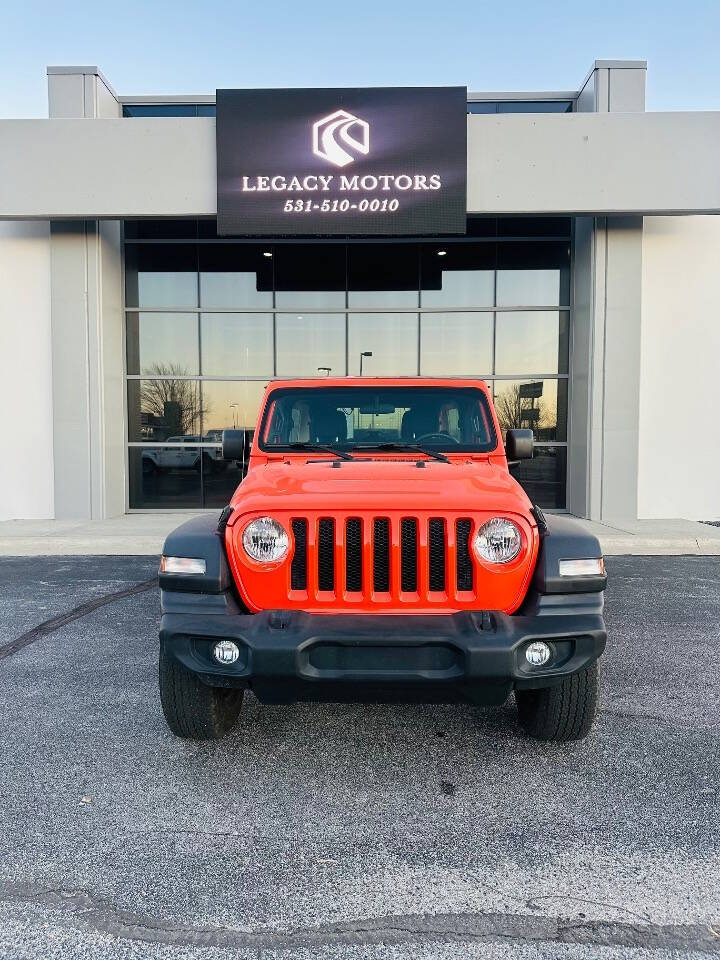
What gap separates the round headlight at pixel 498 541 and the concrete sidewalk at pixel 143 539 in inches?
277

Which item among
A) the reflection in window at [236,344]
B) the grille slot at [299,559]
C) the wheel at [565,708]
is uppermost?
the reflection in window at [236,344]

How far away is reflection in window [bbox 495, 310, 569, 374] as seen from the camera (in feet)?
43.3

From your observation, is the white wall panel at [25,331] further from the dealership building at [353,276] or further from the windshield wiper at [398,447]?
the windshield wiper at [398,447]

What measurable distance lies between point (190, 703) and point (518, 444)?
8.24 feet

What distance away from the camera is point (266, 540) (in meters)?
3.02

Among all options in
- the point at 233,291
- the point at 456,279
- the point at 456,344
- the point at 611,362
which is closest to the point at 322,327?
the point at 233,291

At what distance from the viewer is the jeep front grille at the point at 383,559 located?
2.95 metres

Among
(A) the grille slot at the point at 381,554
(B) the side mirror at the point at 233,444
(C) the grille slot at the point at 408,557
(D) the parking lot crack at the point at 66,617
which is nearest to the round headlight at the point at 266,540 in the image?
(A) the grille slot at the point at 381,554

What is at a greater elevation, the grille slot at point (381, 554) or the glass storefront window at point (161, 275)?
the glass storefront window at point (161, 275)

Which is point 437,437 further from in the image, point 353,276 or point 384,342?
point 353,276

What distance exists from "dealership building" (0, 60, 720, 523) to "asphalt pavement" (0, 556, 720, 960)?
893cm

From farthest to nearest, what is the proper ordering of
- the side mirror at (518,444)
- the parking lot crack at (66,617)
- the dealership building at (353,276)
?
1. the dealership building at (353,276)
2. the parking lot crack at (66,617)
3. the side mirror at (518,444)

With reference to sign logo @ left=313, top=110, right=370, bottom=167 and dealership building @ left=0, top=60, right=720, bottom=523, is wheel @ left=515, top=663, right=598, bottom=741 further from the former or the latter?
sign logo @ left=313, top=110, right=370, bottom=167

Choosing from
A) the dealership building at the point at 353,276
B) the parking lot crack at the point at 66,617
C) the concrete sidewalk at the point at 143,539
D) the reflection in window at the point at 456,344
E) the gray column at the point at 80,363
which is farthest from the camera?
the reflection in window at the point at 456,344
